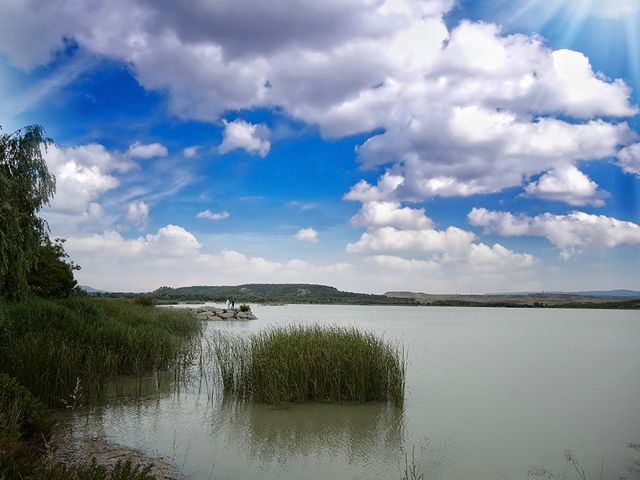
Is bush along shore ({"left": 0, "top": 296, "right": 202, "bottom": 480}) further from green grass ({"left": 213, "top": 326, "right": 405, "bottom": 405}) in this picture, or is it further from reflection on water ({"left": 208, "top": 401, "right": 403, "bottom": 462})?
green grass ({"left": 213, "top": 326, "right": 405, "bottom": 405})

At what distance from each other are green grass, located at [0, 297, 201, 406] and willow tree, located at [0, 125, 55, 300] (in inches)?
33.0

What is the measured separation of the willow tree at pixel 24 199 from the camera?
32.1ft

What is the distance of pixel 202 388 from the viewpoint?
1391 centimetres

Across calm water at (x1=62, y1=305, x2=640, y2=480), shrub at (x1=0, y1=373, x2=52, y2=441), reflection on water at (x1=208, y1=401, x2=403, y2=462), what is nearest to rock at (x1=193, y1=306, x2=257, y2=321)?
calm water at (x1=62, y1=305, x2=640, y2=480)

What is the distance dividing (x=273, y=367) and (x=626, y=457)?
7.08m

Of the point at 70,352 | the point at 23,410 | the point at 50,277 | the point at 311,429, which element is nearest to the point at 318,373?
the point at 311,429

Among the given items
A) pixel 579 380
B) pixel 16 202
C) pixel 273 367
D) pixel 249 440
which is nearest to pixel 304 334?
pixel 273 367

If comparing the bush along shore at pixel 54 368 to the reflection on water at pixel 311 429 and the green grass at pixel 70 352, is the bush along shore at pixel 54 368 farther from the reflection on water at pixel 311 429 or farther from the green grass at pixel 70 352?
the reflection on water at pixel 311 429

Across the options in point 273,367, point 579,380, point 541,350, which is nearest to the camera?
point 273,367

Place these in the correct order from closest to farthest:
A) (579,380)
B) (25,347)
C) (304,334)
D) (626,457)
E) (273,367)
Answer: (626,457) → (25,347) → (273,367) → (304,334) → (579,380)

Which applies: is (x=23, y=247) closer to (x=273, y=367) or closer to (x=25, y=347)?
(x=25, y=347)

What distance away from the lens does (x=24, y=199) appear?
11.2 m

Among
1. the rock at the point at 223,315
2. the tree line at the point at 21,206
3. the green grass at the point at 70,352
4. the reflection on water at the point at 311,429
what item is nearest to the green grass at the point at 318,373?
the reflection on water at the point at 311,429

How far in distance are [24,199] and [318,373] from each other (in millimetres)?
7539
